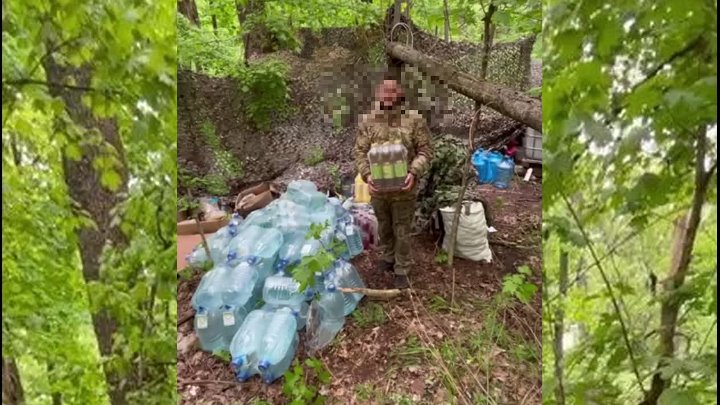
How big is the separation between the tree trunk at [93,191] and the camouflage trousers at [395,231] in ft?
2.00

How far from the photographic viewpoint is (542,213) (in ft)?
3.92

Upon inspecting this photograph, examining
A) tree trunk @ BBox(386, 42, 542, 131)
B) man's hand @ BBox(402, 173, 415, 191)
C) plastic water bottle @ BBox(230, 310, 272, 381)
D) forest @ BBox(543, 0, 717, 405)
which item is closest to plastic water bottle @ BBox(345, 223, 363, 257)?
man's hand @ BBox(402, 173, 415, 191)

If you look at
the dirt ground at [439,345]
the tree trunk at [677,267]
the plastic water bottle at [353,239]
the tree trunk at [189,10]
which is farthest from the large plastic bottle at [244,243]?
the tree trunk at [677,267]

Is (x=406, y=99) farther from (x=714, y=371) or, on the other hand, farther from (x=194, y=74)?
(x=714, y=371)

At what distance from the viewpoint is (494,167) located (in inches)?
57.2

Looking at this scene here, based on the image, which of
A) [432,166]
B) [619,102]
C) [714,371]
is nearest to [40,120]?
[432,166]

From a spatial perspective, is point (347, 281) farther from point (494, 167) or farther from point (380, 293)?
point (494, 167)

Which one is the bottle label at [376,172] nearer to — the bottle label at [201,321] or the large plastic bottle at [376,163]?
the large plastic bottle at [376,163]

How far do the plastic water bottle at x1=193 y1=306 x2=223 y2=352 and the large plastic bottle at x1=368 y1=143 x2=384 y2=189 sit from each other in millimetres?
485

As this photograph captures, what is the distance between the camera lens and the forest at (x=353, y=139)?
1260mm

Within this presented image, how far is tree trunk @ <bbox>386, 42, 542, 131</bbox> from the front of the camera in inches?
52.4

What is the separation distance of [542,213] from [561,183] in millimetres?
120

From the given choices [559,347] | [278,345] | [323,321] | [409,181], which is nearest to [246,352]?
[278,345]

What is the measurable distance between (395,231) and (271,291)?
1.09ft
